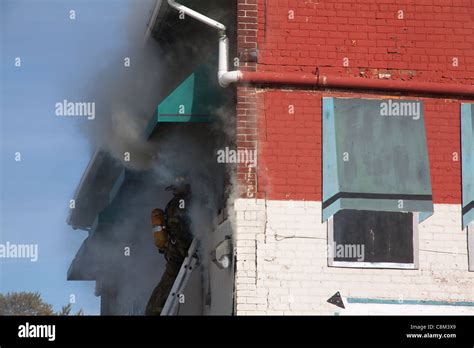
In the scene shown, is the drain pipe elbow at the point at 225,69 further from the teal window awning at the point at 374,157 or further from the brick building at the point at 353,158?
the teal window awning at the point at 374,157

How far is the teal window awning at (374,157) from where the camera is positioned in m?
13.1

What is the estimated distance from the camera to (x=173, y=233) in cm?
1529

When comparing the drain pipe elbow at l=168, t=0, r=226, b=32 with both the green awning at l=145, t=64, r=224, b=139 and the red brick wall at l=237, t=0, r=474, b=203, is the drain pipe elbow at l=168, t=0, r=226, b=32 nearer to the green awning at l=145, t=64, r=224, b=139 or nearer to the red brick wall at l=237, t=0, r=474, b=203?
the red brick wall at l=237, t=0, r=474, b=203

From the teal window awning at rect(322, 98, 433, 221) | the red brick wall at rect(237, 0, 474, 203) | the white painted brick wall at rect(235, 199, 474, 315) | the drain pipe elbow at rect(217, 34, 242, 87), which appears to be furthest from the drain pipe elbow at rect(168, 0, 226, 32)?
the white painted brick wall at rect(235, 199, 474, 315)

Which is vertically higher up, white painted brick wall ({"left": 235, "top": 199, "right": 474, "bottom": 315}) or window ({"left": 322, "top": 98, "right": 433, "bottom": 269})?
window ({"left": 322, "top": 98, "right": 433, "bottom": 269})

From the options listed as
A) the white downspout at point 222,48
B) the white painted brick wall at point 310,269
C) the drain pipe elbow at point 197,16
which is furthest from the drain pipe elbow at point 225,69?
the white painted brick wall at point 310,269

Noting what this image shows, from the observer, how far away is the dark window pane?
13008mm

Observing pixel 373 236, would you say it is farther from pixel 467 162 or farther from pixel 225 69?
pixel 225 69

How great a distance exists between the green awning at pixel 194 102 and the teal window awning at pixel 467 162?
304cm

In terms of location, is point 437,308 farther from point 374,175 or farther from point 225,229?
point 225,229

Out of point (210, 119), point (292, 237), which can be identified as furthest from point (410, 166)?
point (210, 119)

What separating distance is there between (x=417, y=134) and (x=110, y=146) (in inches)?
274

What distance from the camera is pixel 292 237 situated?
508 inches

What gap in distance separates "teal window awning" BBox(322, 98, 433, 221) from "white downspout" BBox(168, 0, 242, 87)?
121 cm
